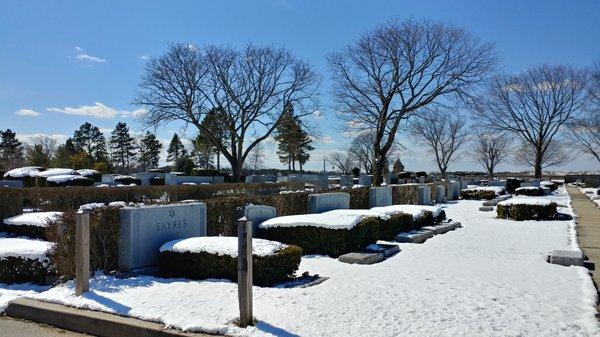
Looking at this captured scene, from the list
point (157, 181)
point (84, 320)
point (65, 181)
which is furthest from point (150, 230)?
point (157, 181)

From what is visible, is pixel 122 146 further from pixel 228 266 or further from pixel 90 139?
pixel 228 266

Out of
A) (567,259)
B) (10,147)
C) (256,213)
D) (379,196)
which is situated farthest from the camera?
(10,147)

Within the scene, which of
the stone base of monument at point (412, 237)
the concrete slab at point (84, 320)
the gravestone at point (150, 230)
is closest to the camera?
the concrete slab at point (84, 320)

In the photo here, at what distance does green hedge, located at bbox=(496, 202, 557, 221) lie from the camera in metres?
16.8

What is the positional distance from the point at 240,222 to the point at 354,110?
108 feet

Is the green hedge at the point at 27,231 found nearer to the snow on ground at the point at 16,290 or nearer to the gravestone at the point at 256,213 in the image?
the snow on ground at the point at 16,290

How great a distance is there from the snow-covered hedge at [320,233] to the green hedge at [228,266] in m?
2.22

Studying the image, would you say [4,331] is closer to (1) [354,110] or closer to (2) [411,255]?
(2) [411,255]

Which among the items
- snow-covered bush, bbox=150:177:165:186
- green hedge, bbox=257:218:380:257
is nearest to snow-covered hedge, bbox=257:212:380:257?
green hedge, bbox=257:218:380:257

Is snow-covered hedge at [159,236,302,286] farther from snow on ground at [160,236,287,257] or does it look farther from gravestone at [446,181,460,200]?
gravestone at [446,181,460,200]

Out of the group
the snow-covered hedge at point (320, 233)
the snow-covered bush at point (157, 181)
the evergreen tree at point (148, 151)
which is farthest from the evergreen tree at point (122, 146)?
the snow-covered hedge at point (320, 233)

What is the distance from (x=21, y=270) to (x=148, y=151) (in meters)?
82.9

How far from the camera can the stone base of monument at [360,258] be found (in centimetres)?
846

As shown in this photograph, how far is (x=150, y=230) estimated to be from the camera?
7785 mm
